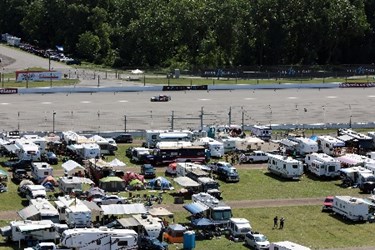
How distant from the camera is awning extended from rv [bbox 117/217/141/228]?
149 ft

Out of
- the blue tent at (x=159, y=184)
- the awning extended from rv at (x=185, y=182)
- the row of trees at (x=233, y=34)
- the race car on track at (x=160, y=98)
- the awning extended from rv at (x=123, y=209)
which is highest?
the row of trees at (x=233, y=34)

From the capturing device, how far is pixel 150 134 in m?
68.2

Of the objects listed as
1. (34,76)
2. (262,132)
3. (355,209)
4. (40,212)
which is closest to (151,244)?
(40,212)

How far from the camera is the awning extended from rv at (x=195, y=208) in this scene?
4881 cm

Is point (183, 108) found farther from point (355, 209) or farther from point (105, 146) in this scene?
point (355, 209)

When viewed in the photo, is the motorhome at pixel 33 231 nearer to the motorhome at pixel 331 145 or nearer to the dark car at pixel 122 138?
the dark car at pixel 122 138

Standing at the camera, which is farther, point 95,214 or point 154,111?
point 154,111

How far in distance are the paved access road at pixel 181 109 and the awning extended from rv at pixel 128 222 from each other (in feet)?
94.0

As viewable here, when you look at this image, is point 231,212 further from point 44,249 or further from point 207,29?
point 207,29

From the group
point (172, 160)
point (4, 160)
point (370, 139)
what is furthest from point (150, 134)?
point (370, 139)

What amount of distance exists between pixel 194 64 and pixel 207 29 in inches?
205

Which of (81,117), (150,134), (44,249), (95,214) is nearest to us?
(44,249)

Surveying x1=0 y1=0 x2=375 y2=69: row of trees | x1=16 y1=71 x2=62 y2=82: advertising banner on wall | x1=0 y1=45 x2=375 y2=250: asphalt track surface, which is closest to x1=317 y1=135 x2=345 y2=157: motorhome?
x1=0 y1=45 x2=375 y2=250: asphalt track surface

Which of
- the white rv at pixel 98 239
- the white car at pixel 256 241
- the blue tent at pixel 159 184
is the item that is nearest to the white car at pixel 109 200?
the blue tent at pixel 159 184
